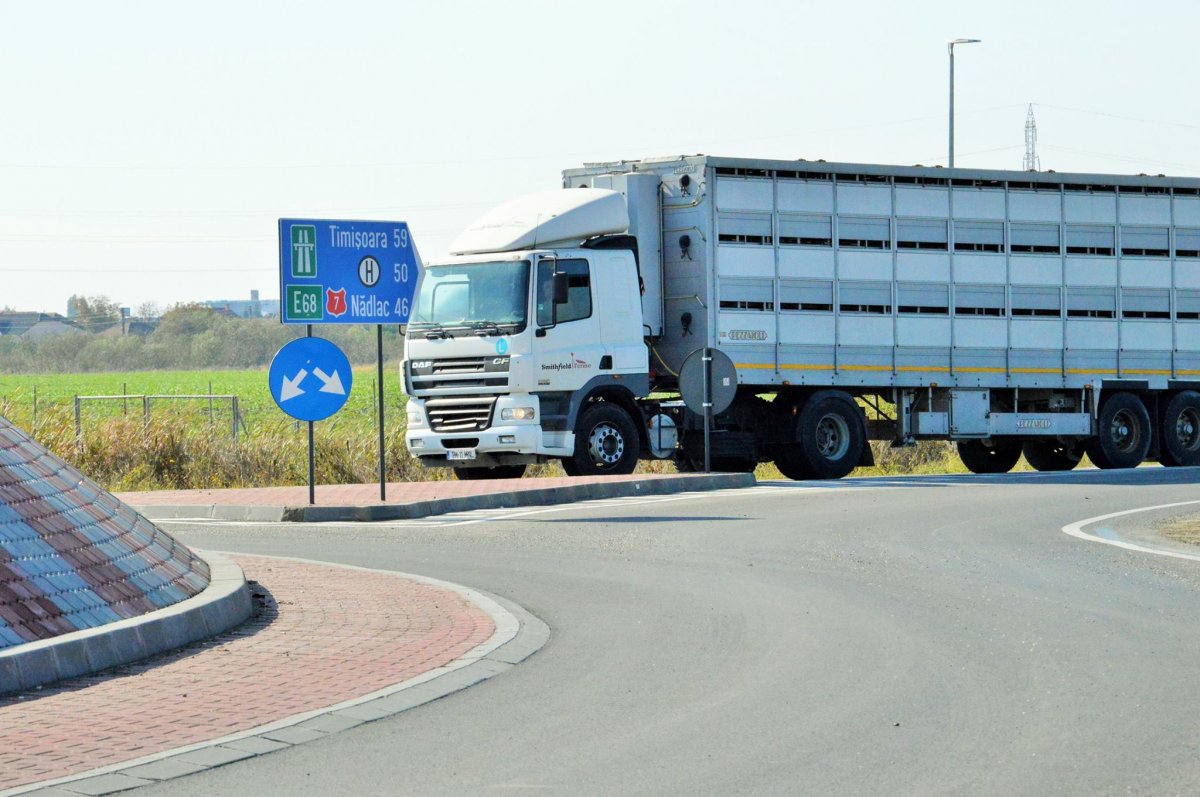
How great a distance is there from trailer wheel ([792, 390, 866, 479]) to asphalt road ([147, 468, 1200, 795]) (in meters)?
8.25

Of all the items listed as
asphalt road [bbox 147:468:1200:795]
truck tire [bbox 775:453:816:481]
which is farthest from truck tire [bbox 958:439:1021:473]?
asphalt road [bbox 147:468:1200:795]

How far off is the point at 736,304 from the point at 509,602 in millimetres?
13487

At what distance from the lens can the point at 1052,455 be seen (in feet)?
97.5

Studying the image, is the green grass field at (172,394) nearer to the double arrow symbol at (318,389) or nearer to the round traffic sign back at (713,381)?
the round traffic sign back at (713,381)

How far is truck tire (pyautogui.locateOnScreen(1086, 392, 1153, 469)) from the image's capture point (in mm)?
28016

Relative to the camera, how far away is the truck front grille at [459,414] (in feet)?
74.7

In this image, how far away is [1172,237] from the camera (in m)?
28.5

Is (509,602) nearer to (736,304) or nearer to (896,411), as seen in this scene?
(736,304)

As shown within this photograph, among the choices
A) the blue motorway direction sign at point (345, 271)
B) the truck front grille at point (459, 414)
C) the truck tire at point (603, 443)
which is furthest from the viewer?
the truck tire at point (603, 443)

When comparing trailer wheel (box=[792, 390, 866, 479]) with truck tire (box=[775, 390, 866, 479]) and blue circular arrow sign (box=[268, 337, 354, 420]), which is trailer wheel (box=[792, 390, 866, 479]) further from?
blue circular arrow sign (box=[268, 337, 354, 420])

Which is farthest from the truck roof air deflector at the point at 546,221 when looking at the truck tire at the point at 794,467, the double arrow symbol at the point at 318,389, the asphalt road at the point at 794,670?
the asphalt road at the point at 794,670

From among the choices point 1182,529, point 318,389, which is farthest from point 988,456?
point 318,389

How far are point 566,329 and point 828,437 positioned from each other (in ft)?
15.9

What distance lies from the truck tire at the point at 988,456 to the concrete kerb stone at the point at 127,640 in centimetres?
2096
